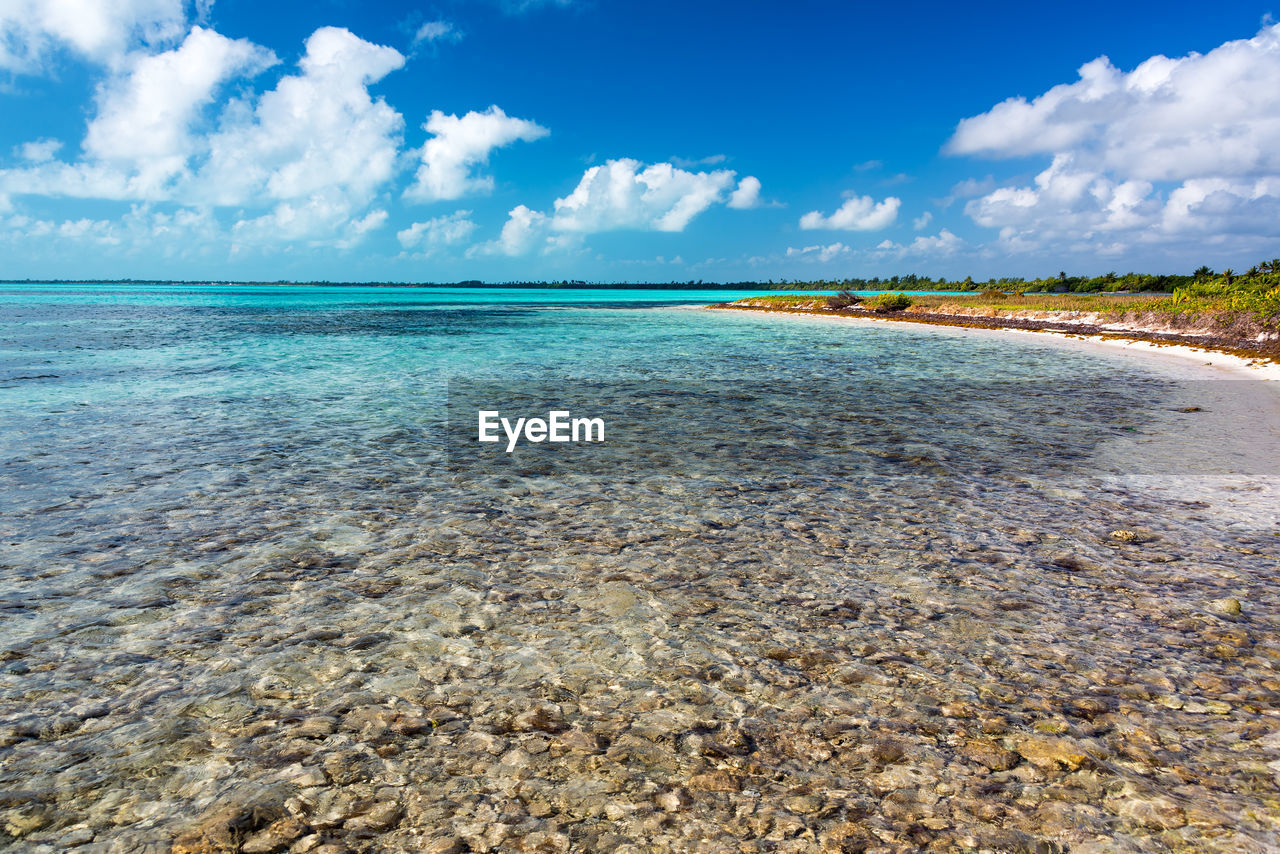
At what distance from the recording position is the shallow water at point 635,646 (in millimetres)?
3869

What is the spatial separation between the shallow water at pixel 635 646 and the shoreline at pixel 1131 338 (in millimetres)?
19705

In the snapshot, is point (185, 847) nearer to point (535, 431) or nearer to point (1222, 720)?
point (1222, 720)

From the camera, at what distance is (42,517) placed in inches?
344

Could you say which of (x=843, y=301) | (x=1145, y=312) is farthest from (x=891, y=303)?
(x=1145, y=312)

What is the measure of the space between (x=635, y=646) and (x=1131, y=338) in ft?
156

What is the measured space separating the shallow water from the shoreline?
64.7ft

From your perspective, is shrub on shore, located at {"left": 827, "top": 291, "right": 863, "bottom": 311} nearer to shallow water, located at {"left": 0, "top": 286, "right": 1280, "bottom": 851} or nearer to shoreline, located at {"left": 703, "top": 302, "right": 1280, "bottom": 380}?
shoreline, located at {"left": 703, "top": 302, "right": 1280, "bottom": 380}

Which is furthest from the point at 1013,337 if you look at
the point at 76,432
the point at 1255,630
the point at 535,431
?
the point at 76,432

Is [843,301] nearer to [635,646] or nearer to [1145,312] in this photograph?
[1145,312]

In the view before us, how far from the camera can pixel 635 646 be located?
5.73 m

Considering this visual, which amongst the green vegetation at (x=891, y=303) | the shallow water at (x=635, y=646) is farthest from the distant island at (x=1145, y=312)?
the shallow water at (x=635, y=646)

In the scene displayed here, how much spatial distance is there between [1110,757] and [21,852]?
20.6 ft

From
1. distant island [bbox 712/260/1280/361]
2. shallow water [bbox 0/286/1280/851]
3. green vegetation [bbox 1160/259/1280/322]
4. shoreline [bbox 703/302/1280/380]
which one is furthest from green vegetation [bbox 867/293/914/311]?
shallow water [bbox 0/286/1280/851]

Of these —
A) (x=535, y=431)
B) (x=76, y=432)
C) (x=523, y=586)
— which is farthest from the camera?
(x=535, y=431)
